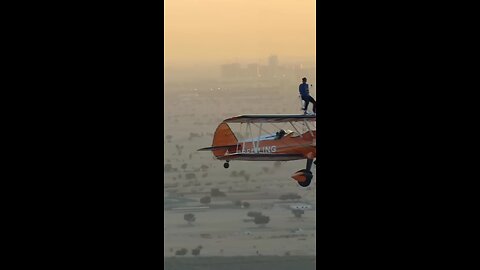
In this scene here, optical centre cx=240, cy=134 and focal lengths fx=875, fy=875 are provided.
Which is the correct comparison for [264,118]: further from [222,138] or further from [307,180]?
[307,180]

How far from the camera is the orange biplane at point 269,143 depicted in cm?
482

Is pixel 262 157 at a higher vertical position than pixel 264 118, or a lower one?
lower

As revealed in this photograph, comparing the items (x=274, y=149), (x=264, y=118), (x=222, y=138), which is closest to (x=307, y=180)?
(x=274, y=149)

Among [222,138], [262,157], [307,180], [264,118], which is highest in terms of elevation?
[264,118]

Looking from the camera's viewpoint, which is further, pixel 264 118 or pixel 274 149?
pixel 274 149

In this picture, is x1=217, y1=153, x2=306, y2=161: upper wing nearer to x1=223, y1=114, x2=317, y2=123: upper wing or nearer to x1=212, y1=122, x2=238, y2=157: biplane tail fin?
x1=212, y1=122, x2=238, y2=157: biplane tail fin

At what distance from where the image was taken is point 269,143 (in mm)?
4949

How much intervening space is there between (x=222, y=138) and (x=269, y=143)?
28 cm
